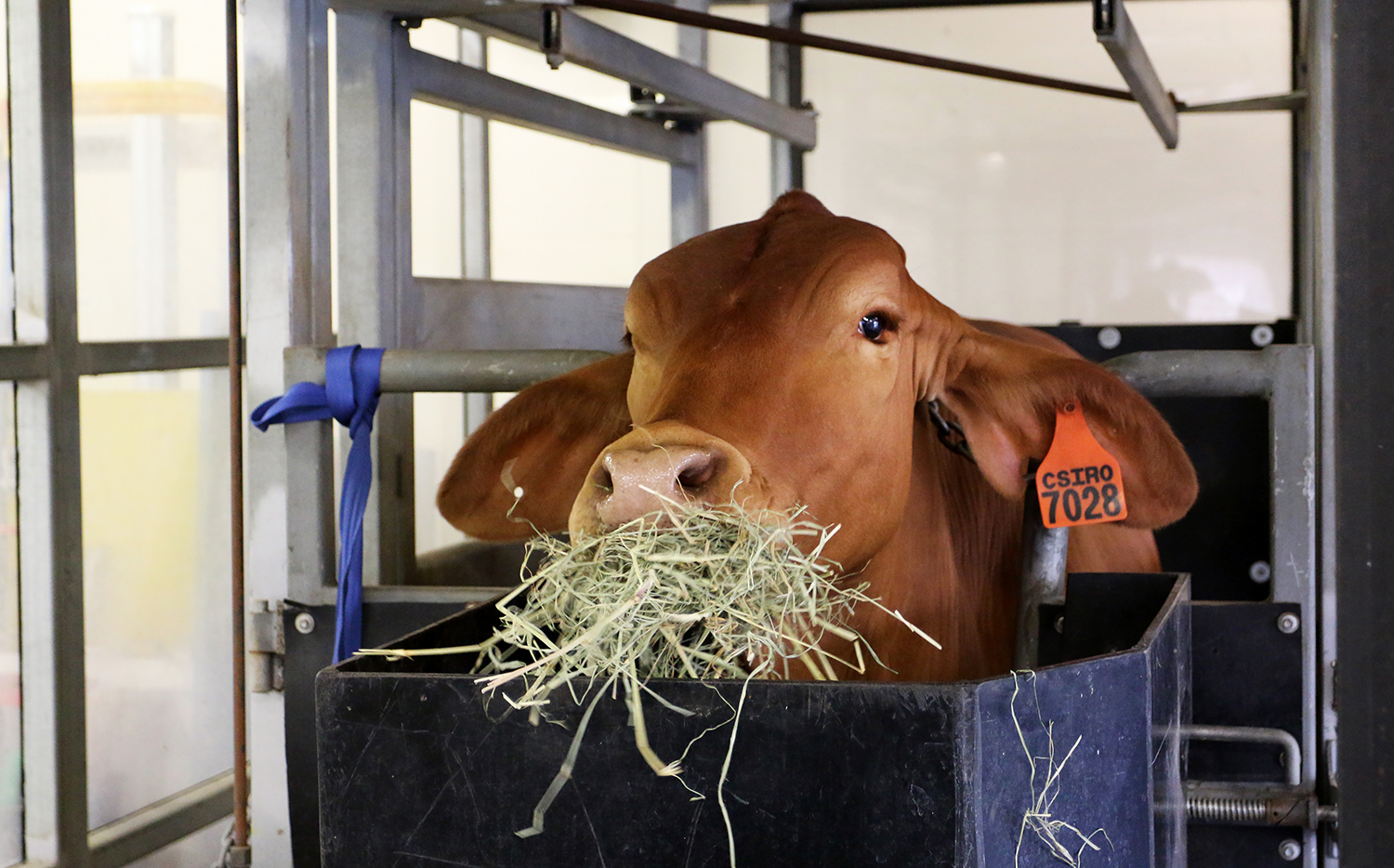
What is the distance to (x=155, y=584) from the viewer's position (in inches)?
169

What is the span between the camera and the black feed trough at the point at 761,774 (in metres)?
1.01

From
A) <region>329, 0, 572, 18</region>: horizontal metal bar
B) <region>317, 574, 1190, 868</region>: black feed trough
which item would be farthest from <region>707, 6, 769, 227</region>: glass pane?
<region>317, 574, 1190, 868</region>: black feed trough

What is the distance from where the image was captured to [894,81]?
5996 millimetres

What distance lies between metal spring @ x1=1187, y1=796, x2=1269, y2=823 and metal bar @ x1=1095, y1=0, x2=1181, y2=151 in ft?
4.10

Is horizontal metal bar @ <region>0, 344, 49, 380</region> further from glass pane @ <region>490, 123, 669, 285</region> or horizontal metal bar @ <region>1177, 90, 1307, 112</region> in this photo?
horizontal metal bar @ <region>1177, 90, 1307, 112</region>

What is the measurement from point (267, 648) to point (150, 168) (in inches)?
98.3

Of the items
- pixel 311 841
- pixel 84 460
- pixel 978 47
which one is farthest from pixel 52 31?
pixel 978 47

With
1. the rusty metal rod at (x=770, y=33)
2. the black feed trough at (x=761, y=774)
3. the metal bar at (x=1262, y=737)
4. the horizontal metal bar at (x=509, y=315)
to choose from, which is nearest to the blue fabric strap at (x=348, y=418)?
the horizontal metal bar at (x=509, y=315)

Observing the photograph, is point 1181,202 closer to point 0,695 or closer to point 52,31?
point 52,31

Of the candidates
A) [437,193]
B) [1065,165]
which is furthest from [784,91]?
[1065,165]

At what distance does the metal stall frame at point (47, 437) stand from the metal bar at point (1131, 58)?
2646 mm

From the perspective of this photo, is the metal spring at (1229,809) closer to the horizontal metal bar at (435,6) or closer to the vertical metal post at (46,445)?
the horizontal metal bar at (435,6)

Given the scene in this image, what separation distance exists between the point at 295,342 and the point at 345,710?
1.33m

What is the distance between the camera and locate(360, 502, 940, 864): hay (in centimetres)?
108
